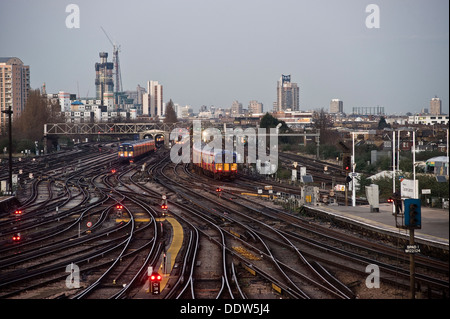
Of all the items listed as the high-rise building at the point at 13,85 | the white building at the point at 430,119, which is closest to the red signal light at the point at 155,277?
the white building at the point at 430,119

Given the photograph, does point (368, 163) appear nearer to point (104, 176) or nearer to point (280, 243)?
point (104, 176)

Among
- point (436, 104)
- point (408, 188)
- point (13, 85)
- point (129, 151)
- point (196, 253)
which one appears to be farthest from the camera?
point (13, 85)

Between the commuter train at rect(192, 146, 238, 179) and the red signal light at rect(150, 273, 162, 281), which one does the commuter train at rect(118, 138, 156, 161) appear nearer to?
the commuter train at rect(192, 146, 238, 179)

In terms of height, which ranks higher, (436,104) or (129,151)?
(436,104)

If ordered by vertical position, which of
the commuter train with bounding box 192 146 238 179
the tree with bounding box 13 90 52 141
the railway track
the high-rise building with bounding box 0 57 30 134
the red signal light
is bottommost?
the railway track

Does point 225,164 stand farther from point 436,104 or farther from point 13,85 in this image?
point 13,85

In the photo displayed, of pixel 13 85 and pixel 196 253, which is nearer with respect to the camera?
pixel 196 253

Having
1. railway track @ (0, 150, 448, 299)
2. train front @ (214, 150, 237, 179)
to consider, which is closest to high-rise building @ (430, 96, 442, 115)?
railway track @ (0, 150, 448, 299)

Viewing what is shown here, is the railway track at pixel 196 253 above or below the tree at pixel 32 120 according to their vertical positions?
below

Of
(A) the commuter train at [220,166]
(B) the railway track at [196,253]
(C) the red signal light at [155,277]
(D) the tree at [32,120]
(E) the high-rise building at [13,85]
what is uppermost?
(E) the high-rise building at [13,85]

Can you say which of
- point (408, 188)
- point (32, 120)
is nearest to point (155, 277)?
point (408, 188)

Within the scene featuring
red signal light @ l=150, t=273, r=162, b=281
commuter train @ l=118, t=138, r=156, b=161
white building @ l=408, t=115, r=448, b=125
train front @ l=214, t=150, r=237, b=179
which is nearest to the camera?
red signal light @ l=150, t=273, r=162, b=281

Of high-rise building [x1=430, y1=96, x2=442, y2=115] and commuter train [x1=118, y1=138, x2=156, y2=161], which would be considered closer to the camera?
high-rise building [x1=430, y1=96, x2=442, y2=115]

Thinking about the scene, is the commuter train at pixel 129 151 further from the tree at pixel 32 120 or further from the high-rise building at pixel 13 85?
the high-rise building at pixel 13 85
